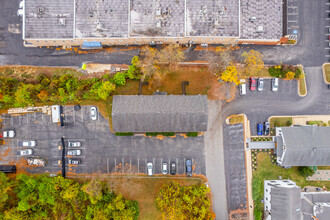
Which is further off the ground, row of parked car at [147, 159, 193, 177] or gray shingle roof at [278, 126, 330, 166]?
gray shingle roof at [278, 126, 330, 166]

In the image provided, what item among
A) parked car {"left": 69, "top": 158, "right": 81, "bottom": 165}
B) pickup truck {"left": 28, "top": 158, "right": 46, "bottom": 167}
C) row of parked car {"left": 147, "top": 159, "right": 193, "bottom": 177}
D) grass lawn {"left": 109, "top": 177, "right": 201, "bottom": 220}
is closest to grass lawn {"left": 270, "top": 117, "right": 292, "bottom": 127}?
row of parked car {"left": 147, "top": 159, "right": 193, "bottom": 177}

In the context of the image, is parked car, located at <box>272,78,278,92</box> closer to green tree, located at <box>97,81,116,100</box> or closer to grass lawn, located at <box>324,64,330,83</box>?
grass lawn, located at <box>324,64,330,83</box>

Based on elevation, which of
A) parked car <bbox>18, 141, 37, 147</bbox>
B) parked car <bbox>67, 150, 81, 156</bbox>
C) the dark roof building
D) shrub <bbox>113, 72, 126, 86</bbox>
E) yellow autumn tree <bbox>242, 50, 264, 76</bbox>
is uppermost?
yellow autumn tree <bbox>242, 50, 264, 76</bbox>

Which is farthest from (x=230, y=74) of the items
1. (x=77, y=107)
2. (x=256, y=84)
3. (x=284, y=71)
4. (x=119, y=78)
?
(x=77, y=107)

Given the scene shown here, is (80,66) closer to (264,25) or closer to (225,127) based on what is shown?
(225,127)

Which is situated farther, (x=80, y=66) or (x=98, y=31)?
(x=80, y=66)

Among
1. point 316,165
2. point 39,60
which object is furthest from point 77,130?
point 316,165

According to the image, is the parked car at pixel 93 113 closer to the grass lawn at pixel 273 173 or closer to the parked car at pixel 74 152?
the parked car at pixel 74 152
